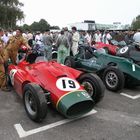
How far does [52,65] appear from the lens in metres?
5.96

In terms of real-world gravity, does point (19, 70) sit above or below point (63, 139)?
above

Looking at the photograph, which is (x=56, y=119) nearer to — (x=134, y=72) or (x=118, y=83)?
(x=118, y=83)

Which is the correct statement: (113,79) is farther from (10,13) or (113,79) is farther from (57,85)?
(10,13)

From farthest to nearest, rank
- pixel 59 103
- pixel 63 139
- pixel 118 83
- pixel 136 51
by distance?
pixel 136 51 < pixel 118 83 < pixel 59 103 < pixel 63 139

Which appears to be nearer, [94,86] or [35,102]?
[35,102]

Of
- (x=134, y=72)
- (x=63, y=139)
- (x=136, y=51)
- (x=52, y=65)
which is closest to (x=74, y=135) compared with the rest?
(x=63, y=139)

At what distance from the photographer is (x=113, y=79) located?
682cm

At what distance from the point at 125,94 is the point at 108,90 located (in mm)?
519

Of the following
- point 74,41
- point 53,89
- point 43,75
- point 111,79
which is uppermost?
point 74,41

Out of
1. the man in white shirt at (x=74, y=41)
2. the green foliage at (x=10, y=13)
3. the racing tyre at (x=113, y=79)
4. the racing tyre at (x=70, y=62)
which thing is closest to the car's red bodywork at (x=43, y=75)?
the racing tyre at (x=113, y=79)

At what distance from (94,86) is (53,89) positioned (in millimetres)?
983

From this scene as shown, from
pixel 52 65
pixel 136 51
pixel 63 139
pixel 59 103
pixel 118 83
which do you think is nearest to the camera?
pixel 63 139

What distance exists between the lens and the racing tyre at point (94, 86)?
536 centimetres

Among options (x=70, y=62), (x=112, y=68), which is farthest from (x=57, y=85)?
(x=70, y=62)
